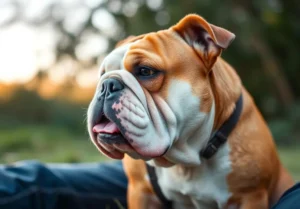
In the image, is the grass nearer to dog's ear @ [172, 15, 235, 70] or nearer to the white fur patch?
the white fur patch

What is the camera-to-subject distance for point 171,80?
1.72 metres

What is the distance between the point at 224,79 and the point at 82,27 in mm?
5195

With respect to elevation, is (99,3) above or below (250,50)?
above

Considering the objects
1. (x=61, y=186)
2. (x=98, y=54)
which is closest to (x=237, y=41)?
(x=98, y=54)

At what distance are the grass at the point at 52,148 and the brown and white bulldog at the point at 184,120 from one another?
197cm

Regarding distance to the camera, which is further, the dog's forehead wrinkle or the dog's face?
the dog's forehead wrinkle

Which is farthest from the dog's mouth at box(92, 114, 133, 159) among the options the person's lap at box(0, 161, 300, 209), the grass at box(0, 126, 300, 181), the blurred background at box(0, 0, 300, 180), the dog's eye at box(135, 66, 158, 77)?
the blurred background at box(0, 0, 300, 180)

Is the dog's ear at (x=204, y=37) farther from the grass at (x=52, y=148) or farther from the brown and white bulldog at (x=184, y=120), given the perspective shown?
the grass at (x=52, y=148)

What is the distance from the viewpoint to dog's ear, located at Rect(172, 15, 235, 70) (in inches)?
68.2

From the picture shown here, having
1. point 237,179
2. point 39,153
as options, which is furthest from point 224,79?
point 39,153

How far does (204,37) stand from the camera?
1.82m

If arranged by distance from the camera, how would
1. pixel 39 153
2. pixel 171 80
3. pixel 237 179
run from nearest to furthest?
1. pixel 171 80
2. pixel 237 179
3. pixel 39 153

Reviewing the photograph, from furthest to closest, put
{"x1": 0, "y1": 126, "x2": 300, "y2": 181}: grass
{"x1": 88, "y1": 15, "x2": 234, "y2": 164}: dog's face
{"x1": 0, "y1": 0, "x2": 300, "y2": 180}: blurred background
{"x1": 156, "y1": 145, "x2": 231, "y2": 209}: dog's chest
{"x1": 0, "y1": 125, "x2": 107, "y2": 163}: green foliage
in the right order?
{"x1": 0, "y1": 0, "x2": 300, "y2": 180}: blurred background
{"x1": 0, "y1": 125, "x2": 107, "y2": 163}: green foliage
{"x1": 0, "y1": 126, "x2": 300, "y2": 181}: grass
{"x1": 156, "y1": 145, "x2": 231, "y2": 209}: dog's chest
{"x1": 88, "y1": 15, "x2": 234, "y2": 164}: dog's face

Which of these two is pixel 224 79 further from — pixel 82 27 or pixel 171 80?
pixel 82 27
